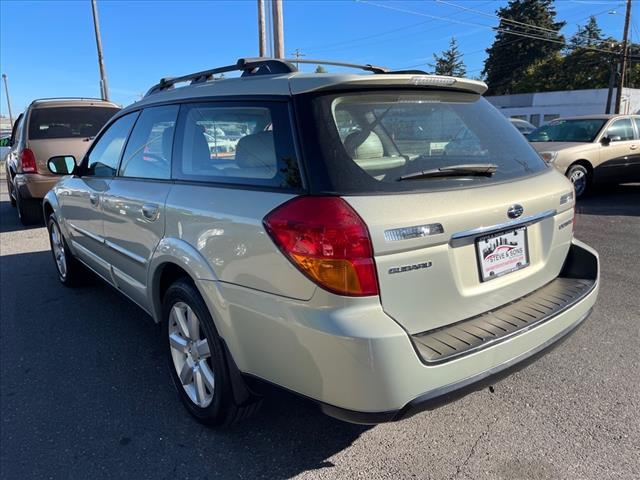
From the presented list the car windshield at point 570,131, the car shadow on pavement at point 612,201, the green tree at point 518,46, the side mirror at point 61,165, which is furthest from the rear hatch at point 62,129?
the green tree at point 518,46

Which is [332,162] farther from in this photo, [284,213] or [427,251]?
[427,251]

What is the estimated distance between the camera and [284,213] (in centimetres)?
199

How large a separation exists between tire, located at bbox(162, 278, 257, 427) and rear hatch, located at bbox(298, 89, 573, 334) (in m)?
0.93

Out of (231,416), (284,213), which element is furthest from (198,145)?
(231,416)

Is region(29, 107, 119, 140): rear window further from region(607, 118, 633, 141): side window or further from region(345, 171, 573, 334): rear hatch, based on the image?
region(607, 118, 633, 141): side window

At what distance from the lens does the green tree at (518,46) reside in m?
65.9

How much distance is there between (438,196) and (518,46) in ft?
249

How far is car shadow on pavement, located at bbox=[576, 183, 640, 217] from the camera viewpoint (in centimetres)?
812

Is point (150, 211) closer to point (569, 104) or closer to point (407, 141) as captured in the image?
point (407, 141)

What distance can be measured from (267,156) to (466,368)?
4.03 feet

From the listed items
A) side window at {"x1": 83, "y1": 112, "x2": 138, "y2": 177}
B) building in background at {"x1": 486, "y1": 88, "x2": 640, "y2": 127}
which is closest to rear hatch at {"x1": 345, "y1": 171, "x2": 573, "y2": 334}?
side window at {"x1": 83, "y1": 112, "x2": 138, "y2": 177}

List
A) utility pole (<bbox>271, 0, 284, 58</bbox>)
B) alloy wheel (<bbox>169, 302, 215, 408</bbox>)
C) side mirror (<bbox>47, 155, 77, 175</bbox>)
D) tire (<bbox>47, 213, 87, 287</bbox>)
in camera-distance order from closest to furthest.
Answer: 1. alloy wheel (<bbox>169, 302, 215, 408</bbox>)
2. side mirror (<bbox>47, 155, 77, 175</bbox>)
3. tire (<bbox>47, 213, 87, 287</bbox>)
4. utility pole (<bbox>271, 0, 284, 58</bbox>)

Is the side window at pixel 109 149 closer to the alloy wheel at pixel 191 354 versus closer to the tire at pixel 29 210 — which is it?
the alloy wheel at pixel 191 354

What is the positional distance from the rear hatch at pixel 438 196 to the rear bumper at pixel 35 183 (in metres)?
7.24
